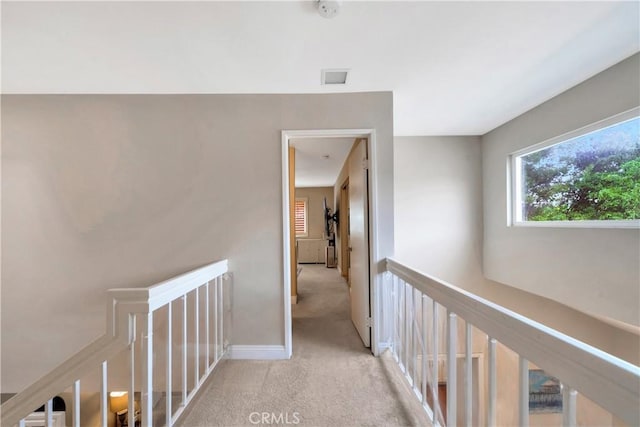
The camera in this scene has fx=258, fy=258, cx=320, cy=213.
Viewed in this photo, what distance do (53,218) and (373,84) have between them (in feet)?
9.52

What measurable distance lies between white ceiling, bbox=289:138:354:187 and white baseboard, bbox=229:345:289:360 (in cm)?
213

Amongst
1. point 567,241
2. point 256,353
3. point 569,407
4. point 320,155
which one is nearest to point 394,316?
point 256,353

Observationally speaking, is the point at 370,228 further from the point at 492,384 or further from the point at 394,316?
the point at 492,384

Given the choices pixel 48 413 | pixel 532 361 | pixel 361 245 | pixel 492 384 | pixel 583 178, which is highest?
pixel 583 178

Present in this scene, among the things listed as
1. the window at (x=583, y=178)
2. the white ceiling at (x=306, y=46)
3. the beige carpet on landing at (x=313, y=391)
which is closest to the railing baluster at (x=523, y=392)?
the beige carpet on landing at (x=313, y=391)

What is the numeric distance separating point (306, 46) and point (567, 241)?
291 cm

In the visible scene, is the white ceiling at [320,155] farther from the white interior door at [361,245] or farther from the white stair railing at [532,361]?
the white stair railing at [532,361]

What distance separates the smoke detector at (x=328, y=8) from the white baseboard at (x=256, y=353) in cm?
237

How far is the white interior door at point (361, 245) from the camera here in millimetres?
2309

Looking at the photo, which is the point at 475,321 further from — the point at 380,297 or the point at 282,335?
the point at 282,335

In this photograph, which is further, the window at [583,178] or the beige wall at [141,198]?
the beige wall at [141,198]

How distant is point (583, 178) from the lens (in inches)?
94.2

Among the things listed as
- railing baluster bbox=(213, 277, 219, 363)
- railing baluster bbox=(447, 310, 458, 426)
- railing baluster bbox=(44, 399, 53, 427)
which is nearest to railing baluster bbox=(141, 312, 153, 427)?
railing baluster bbox=(44, 399, 53, 427)

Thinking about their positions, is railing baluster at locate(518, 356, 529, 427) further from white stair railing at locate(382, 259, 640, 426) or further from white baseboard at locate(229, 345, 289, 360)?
white baseboard at locate(229, 345, 289, 360)
